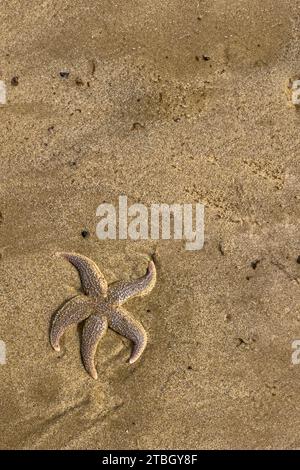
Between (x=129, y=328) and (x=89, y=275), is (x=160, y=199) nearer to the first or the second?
(x=89, y=275)

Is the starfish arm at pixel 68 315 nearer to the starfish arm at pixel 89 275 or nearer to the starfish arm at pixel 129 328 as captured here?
the starfish arm at pixel 89 275

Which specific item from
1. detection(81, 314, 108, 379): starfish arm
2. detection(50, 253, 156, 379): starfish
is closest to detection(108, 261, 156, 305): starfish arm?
detection(50, 253, 156, 379): starfish

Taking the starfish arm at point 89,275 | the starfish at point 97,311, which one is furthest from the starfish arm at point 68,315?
the starfish arm at point 89,275

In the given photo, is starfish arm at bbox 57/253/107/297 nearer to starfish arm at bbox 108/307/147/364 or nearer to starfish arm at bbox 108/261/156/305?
starfish arm at bbox 108/261/156/305

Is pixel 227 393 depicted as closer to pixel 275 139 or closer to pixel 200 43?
pixel 275 139

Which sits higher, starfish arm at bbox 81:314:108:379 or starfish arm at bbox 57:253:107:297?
starfish arm at bbox 57:253:107:297
